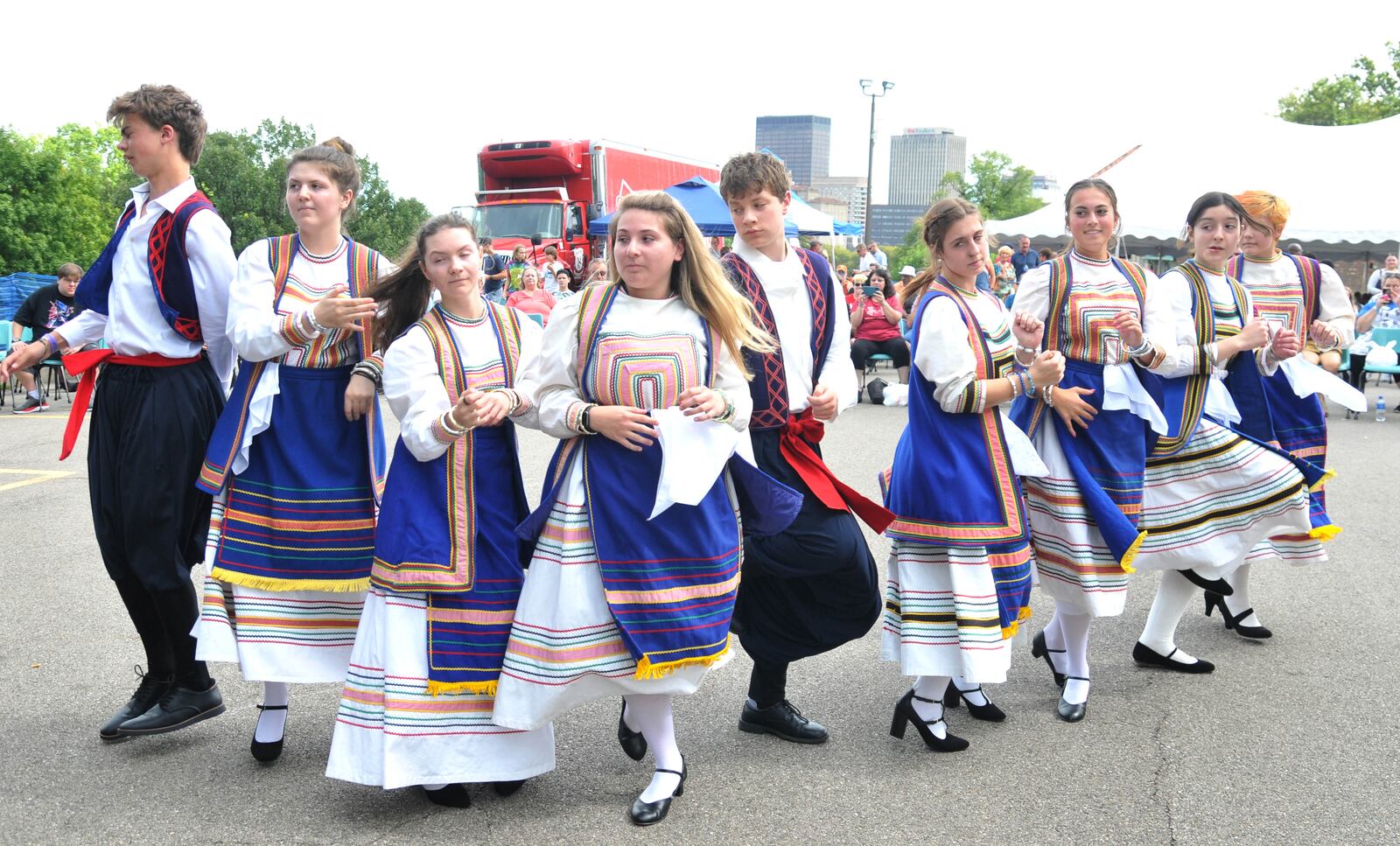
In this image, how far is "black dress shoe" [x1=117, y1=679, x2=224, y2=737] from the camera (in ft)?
12.4

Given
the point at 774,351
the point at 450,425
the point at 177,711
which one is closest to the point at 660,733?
the point at 450,425

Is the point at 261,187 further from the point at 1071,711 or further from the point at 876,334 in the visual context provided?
the point at 1071,711

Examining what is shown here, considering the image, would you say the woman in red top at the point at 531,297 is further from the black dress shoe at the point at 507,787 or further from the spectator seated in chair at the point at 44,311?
the black dress shoe at the point at 507,787

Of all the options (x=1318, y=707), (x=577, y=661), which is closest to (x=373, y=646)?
(x=577, y=661)

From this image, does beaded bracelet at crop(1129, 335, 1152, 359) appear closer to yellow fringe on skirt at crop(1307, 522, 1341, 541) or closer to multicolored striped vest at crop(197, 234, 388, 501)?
yellow fringe on skirt at crop(1307, 522, 1341, 541)

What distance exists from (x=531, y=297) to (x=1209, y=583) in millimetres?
9799

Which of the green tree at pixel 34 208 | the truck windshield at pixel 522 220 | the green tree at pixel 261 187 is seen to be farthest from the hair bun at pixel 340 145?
the green tree at pixel 261 187

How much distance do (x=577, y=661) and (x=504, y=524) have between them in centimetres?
46

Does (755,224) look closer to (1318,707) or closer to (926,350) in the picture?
(926,350)

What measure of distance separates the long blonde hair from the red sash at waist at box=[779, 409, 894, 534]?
366 mm

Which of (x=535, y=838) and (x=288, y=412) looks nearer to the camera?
(x=535, y=838)

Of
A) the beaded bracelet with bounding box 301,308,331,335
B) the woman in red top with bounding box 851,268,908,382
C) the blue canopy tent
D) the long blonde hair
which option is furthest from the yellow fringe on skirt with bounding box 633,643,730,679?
the blue canopy tent

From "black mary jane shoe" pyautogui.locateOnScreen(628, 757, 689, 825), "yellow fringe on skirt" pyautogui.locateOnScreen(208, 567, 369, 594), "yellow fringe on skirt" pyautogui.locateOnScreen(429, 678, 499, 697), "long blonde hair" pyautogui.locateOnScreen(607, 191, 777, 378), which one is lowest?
"black mary jane shoe" pyautogui.locateOnScreen(628, 757, 689, 825)

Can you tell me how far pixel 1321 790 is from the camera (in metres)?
3.41
